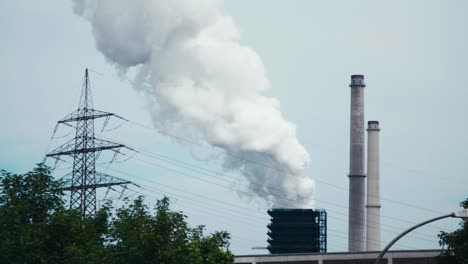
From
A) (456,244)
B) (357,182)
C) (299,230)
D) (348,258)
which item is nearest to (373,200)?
(357,182)

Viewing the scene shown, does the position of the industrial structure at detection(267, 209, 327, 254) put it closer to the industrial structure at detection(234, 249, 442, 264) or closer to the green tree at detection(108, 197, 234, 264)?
the industrial structure at detection(234, 249, 442, 264)

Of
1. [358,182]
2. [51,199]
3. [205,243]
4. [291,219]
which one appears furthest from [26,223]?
[291,219]

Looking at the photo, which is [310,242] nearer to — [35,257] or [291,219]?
[291,219]

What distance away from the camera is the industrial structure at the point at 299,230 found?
552ft

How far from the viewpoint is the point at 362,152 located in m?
156

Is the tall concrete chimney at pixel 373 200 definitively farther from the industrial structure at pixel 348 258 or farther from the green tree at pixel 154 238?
the green tree at pixel 154 238

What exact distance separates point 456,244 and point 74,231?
2273 centimetres

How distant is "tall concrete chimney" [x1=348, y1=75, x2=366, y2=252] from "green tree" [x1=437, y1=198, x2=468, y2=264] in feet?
300

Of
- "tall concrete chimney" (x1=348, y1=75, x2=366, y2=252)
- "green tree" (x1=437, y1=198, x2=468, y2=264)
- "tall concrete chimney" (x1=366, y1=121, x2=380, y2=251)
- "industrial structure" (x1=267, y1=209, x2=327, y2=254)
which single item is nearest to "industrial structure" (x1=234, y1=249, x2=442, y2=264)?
"green tree" (x1=437, y1=198, x2=468, y2=264)

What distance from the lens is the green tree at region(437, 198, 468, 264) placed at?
5806 cm

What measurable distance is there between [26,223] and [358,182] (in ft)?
343

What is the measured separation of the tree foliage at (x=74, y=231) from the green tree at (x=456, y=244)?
15000 millimetres

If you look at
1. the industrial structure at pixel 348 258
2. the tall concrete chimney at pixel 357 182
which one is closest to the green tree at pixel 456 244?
the industrial structure at pixel 348 258

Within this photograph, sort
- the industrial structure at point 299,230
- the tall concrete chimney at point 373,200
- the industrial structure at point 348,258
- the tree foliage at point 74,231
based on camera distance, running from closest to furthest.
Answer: the tree foliage at point 74,231 → the industrial structure at point 348,258 → the tall concrete chimney at point 373,200 → the industrial structure at point 299,230
